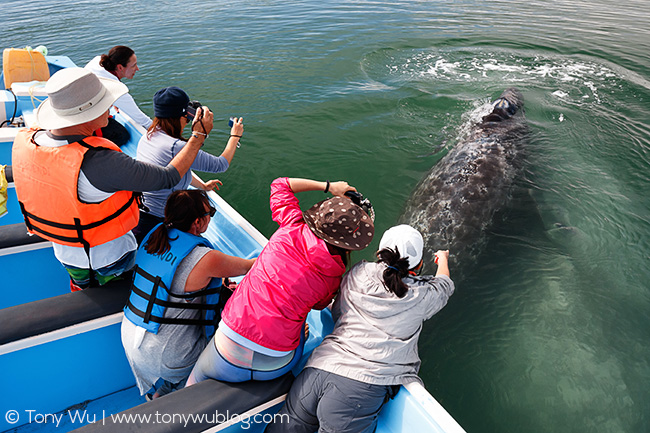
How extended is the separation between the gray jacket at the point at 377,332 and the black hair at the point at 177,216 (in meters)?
1.31

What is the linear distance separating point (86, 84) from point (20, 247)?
91.2 inches

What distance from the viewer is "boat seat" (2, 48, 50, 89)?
8.54 meters

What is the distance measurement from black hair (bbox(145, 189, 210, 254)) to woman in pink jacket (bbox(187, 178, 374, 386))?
0.63 meters

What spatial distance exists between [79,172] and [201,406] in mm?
1801

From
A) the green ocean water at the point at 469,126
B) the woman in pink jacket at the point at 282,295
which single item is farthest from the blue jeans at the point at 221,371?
the green ocean water at the point at 469,126

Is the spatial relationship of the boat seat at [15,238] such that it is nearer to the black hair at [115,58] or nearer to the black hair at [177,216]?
the black hair at [177,216]

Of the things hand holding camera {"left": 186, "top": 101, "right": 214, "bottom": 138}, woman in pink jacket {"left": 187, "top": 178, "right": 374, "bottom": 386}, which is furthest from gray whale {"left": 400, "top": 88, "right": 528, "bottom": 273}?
hand holding camera {"left": 186, "top": 101, "right": 214, "bottom": 138}

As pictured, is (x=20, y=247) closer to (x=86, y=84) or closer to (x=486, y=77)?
(x=86, y=84)

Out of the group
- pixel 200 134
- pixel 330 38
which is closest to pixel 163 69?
pixel 330 38

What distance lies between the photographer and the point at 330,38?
48.4ft

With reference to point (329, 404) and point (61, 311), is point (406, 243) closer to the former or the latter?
point (329, 404)

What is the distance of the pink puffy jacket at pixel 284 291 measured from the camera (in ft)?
8.86

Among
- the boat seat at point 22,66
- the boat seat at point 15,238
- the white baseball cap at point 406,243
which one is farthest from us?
the boat seat at point 22,66

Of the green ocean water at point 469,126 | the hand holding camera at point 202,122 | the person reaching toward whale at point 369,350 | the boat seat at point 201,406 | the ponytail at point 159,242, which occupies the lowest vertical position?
the green ocean water at point 469,126
